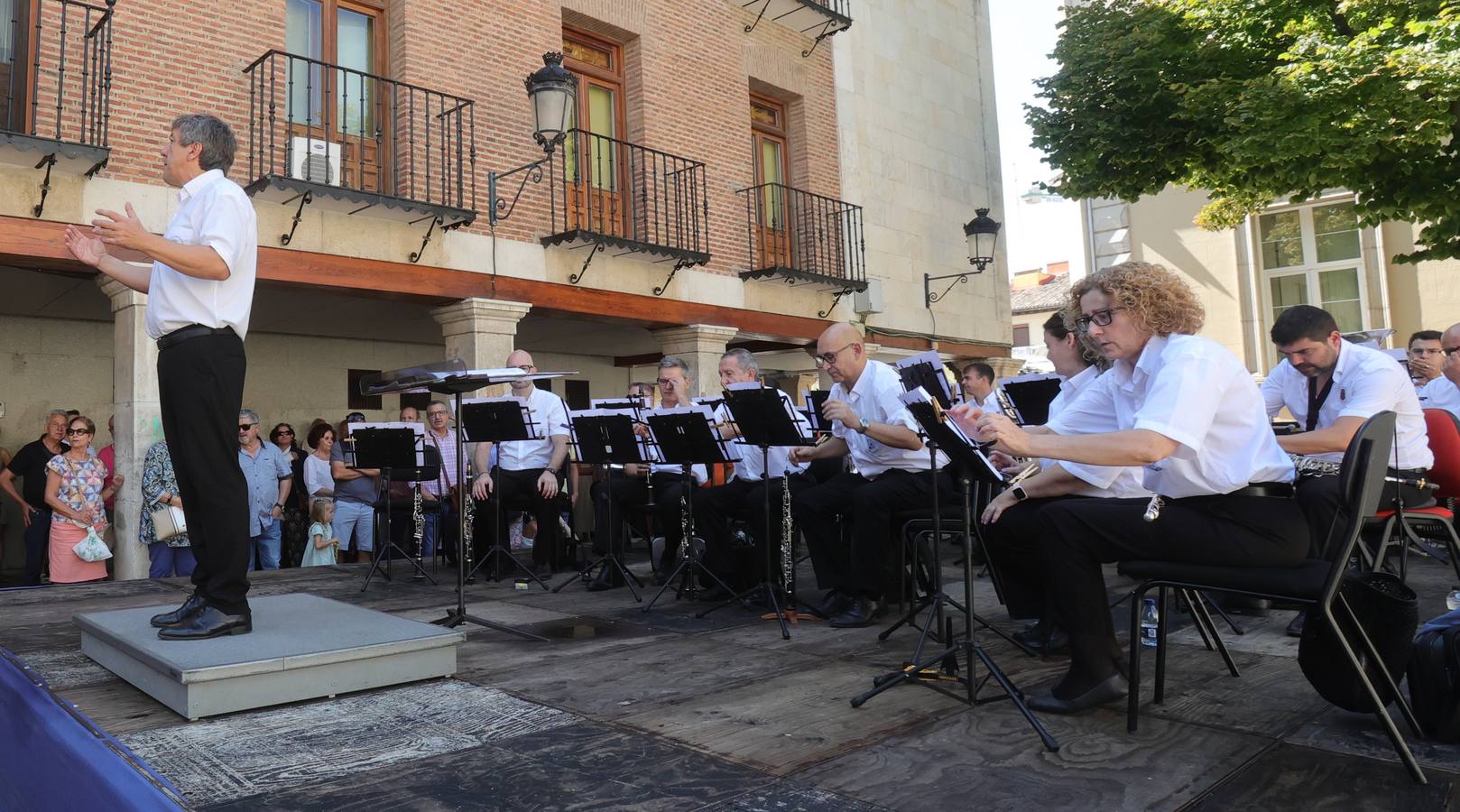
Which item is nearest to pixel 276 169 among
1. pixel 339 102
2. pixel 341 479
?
pixel 339 102

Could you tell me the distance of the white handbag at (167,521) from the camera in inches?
274

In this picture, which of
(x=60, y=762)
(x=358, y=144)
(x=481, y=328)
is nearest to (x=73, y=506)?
(x=481, y=328)

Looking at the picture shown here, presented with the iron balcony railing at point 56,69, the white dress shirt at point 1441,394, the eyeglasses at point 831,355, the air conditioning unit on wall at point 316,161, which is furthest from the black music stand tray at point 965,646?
the iron balcony railing at point 56,69

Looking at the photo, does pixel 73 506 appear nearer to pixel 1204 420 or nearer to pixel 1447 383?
pixel 1204 420

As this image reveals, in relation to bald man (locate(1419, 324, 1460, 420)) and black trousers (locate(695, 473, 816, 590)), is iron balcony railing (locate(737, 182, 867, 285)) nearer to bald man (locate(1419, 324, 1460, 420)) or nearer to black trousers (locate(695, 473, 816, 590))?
black trousers (locate(695, 473, 816, 590))

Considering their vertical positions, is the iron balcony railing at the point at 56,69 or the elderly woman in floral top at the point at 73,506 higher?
the iron balcony railing at the point at 56,69

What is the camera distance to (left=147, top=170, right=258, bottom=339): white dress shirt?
11.6ft

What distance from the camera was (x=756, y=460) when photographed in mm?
6141

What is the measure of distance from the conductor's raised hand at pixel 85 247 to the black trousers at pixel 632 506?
3.30m

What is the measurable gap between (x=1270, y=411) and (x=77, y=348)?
11897 mm

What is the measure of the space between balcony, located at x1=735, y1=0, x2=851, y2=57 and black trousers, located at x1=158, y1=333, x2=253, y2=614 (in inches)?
428

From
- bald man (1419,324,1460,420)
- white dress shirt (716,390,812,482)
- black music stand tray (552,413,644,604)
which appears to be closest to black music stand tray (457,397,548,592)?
black music stand tray (552,413,644,604)

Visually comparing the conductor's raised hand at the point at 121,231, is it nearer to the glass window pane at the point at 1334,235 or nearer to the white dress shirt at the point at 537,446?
the white dress shirt at the point at 537,446

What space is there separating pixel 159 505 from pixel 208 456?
421 centimetres
